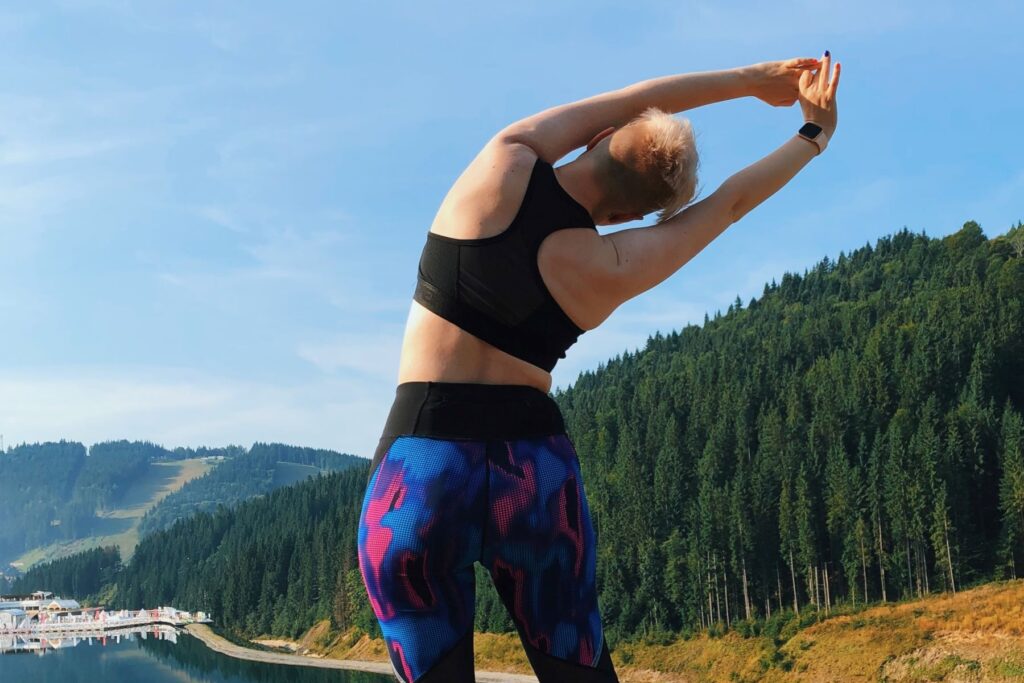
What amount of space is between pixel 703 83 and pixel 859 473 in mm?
69544

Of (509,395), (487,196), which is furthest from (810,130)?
(509,395)

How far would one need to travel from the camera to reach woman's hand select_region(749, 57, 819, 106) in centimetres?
245

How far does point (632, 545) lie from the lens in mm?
72500

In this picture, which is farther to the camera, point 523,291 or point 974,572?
point 974,572

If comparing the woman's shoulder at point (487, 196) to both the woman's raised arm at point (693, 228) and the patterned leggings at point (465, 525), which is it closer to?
the woman's raised arm at point (693, 228)

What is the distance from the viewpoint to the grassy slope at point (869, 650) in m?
52.5

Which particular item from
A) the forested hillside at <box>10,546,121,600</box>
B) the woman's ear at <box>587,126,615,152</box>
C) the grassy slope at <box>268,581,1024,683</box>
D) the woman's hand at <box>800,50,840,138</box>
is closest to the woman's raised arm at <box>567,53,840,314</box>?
the woman's hand at <box>800,50,840,138</box>

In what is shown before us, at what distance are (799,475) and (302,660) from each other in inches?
1819

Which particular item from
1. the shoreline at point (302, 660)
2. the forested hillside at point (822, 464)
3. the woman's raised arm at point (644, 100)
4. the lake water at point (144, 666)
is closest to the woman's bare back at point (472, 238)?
the woman's raised arm at point (644, 100)

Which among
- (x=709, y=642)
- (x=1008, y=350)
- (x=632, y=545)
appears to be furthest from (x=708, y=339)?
(x=709, y=642)

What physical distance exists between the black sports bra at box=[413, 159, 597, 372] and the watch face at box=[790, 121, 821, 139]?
0.77 m

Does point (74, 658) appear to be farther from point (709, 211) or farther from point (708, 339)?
point (709, 211)

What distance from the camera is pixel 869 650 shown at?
Answer: 55.2 m

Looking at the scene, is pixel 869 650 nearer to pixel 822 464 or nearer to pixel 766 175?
pixel 822 464
